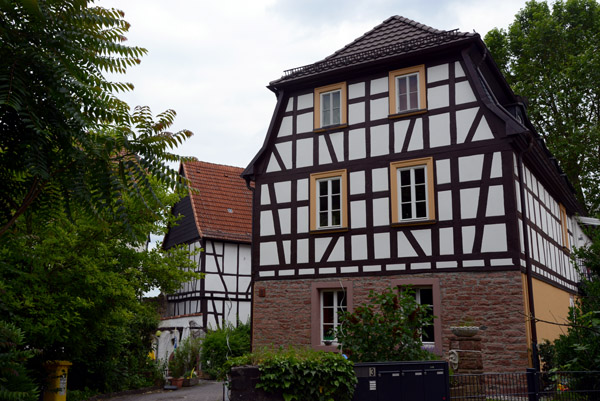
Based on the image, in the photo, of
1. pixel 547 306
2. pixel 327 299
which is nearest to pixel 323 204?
pixel 327 299

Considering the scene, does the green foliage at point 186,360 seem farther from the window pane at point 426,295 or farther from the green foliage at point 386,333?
the green foliage at point 386,333

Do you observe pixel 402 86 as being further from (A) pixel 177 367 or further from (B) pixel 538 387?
(A) pixel 177 367

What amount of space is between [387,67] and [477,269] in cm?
608

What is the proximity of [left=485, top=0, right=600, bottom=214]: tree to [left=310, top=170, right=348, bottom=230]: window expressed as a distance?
15.1 metres

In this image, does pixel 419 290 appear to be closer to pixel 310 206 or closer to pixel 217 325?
pixel 310 206

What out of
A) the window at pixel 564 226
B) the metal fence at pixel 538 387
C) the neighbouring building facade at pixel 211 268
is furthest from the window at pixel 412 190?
the neighbouring building facade at pixel 211 268

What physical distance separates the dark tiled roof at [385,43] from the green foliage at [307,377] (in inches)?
394

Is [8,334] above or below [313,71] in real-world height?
below

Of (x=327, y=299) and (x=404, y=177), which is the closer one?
(x=404, y=177)

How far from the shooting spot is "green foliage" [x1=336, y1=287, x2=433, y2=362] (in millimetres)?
10336

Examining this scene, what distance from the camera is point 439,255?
15039 millimetres

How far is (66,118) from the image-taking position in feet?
15.0

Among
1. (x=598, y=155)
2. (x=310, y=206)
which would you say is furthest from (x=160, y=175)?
(x=598, y=155)

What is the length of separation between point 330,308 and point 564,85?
1841 centimetres
